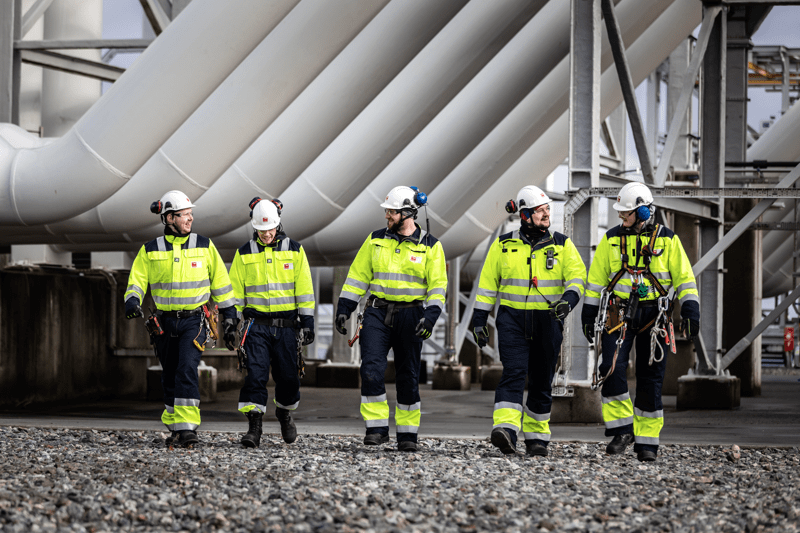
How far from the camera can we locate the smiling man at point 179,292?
22.0ft

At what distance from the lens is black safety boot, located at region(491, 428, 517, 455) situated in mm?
6254

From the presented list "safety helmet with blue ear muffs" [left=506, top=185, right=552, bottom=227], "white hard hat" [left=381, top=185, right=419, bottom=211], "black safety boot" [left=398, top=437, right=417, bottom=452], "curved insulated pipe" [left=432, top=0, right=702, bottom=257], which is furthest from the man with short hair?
"curved insulated pipe" [left=432, top=0, right=702, bottom=257]

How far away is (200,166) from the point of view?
874cm

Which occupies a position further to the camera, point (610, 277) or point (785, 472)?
point (610, 277)

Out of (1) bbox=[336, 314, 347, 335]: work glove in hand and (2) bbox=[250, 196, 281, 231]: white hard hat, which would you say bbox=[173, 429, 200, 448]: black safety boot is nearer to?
(1) bbox=[336, 314, 347, 335]: work glove in hand

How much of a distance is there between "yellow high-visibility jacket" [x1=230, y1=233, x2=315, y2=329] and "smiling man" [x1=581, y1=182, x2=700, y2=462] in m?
1.98

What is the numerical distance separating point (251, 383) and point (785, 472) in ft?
11.3

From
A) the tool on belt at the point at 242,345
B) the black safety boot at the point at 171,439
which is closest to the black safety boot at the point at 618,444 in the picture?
the tool on belt at the point at 242,345

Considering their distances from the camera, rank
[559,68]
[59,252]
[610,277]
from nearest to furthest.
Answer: [610,277] → [559,68] → [59,252]

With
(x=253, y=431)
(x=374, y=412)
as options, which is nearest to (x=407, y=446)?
(x=374, y=412)

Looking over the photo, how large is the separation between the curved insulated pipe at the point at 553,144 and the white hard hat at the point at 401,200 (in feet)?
21.8

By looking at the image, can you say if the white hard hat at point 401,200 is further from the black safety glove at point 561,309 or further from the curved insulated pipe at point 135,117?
the curved insulated pipe at point 135,117

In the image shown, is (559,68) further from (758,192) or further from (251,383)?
(251,383)

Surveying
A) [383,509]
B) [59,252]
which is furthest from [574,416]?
[59,252]
